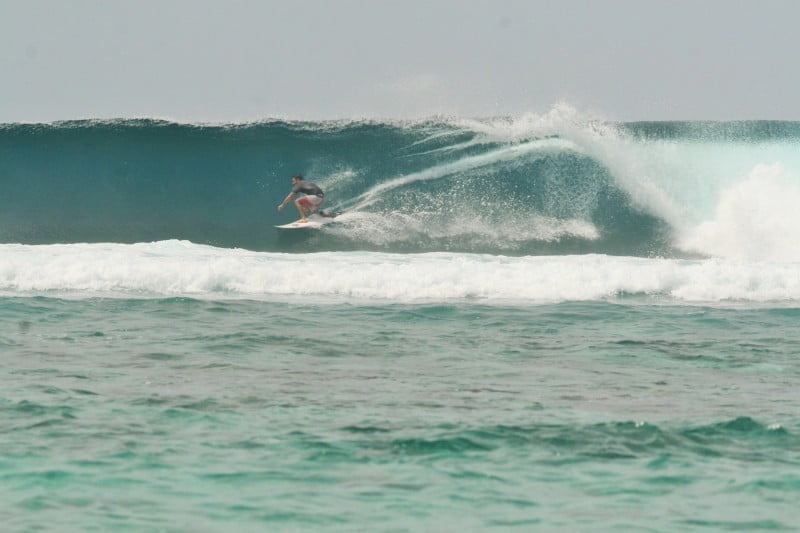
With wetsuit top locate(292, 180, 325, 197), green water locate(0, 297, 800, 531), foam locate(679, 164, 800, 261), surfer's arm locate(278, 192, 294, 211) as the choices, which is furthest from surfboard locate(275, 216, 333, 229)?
green water locate(0, 297, 800, 531)

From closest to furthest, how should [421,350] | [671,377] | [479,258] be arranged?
1. [671,377]
2. [421,350]
3. [479,258]

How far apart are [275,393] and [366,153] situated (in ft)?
46.9

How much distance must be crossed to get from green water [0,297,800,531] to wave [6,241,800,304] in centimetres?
229

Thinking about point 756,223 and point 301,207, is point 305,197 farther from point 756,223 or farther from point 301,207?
point 756,223

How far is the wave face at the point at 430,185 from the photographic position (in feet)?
62.8

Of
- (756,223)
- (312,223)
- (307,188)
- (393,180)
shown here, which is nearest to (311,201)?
(307,188)

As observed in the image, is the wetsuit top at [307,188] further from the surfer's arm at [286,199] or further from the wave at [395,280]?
the wave at [395,280]

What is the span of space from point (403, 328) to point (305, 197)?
9366 millimetres

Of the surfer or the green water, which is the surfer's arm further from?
the green water

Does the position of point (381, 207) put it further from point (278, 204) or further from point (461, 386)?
point (461, 386)

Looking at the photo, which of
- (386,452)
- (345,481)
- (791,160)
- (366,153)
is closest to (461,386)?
(386,452)

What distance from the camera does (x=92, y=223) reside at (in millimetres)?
20625

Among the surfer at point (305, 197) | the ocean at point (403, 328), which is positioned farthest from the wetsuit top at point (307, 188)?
the ocean at point (403, 328)

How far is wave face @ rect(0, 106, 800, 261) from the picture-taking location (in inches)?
754
